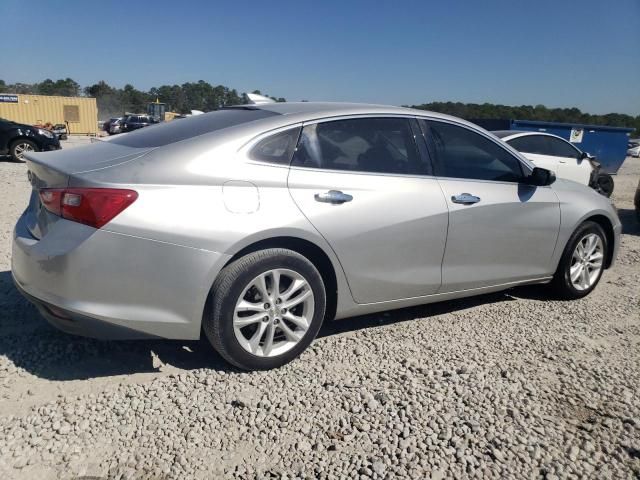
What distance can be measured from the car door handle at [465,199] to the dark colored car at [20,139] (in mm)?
13305

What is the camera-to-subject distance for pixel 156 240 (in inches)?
106

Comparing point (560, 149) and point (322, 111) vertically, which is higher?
point (322, 111)

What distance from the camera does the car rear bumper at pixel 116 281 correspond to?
105 inches

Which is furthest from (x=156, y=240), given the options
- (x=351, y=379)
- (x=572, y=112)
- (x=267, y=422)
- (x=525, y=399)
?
(x=572, y=112)

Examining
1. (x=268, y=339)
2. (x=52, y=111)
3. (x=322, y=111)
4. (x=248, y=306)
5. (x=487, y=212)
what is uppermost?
(x=322, y=111)

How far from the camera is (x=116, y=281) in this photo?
2.71 meters

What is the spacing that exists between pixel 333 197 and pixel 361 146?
50cm

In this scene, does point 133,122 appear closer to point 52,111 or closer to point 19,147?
point 52,111

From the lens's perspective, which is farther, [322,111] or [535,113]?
[535,113]

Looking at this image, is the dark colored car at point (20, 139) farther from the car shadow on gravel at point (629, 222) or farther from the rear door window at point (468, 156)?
the car shadow on gravel at point (629, 222)

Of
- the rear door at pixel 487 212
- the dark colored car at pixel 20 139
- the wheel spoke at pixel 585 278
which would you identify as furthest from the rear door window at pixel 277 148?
the dark colored car at pixel 20 139

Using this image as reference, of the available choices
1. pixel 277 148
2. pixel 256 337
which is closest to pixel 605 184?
pixel 277 148

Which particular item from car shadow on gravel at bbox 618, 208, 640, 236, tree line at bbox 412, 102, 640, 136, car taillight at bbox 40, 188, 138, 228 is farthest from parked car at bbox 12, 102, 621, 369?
tree line at bbox 412, 102, 640, 136

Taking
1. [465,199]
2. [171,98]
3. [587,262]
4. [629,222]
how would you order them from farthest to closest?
[171,98], [629,222], [587,262], [465,199]
